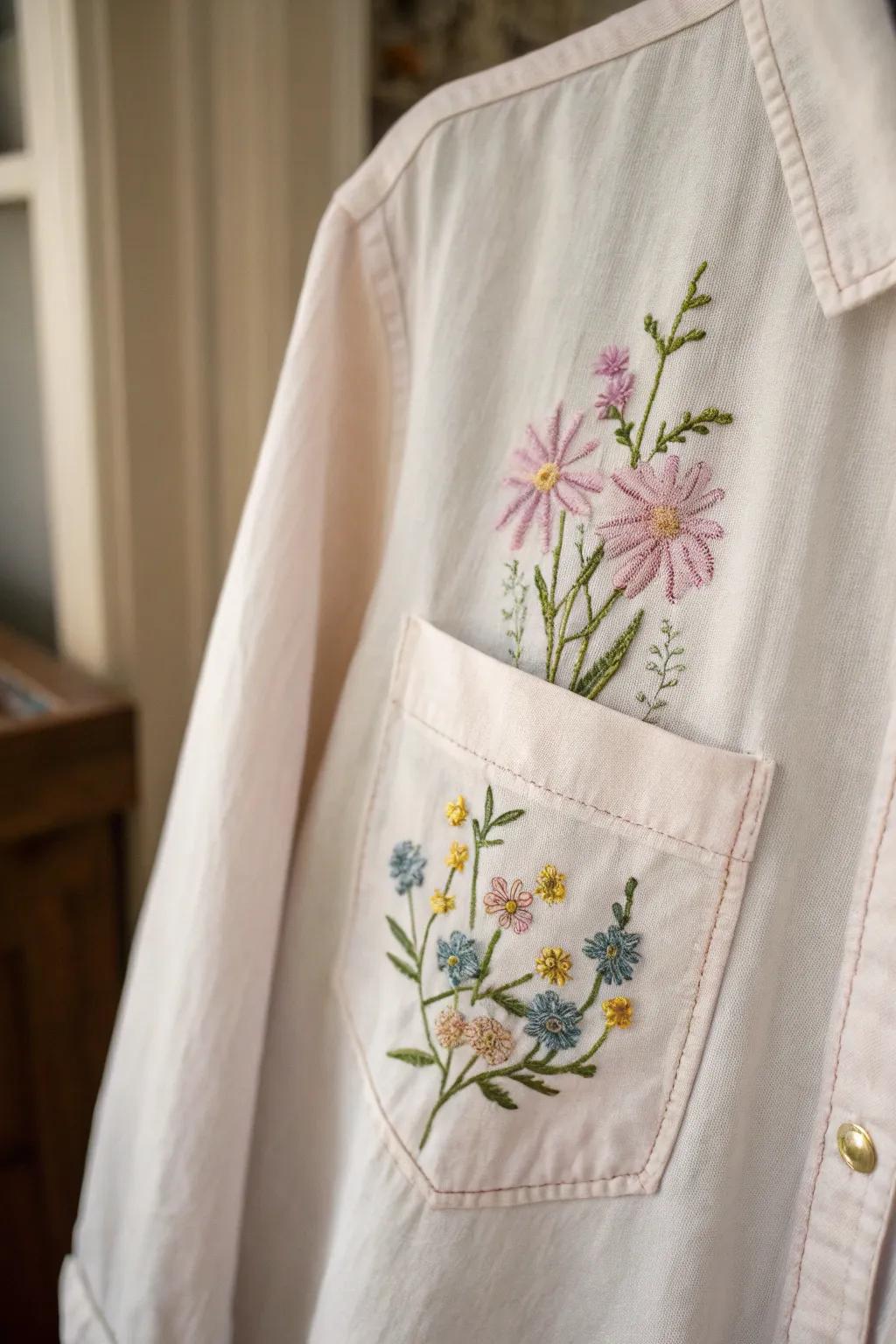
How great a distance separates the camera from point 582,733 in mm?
459

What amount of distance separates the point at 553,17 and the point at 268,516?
1.79 feet

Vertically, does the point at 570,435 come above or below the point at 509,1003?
above

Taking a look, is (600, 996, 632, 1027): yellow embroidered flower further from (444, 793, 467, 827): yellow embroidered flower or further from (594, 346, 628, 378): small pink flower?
(594, 346, 628, 378): small pink flower

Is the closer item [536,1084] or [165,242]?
[536,1084]

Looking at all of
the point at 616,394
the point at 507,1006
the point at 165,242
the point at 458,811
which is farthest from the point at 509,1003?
the point at 165,242

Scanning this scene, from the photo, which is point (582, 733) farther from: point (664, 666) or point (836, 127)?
point (836, 127)

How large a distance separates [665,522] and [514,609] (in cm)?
9

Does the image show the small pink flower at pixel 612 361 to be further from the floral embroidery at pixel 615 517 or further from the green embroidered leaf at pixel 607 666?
the green embroidered leaf at pixel 607 666

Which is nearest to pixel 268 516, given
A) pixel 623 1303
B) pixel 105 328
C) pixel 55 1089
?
pixel 105 328

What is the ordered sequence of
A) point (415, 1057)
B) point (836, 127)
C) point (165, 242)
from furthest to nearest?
point (165, 242) → point (415, 1057) → point (836, 127)

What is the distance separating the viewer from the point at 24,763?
2.24 feet

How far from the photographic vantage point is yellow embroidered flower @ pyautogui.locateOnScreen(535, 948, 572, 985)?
471mm

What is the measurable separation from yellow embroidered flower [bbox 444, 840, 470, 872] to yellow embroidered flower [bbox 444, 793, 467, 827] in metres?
0.01

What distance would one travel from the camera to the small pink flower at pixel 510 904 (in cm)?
47
